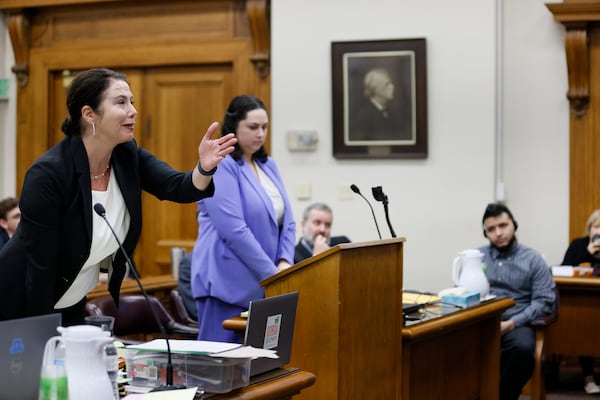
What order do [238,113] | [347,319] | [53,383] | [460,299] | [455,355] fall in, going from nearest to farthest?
1. [53,383]
2. [347,319]
3. [238,113]
4. [460,299]
5. [455,355]

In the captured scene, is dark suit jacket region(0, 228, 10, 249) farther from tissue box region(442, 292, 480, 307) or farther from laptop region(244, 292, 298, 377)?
laptop region(244, 292, 298, 377)

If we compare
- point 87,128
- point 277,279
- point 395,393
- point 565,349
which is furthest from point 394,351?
point 565,349

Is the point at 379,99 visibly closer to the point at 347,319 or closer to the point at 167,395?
the point at 347,319

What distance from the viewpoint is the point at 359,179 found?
20.9ft

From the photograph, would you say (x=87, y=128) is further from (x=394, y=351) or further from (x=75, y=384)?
(x=394, y=351)

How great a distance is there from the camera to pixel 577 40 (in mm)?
5988

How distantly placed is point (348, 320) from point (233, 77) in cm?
408

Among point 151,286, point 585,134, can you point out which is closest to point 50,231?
point 151,286

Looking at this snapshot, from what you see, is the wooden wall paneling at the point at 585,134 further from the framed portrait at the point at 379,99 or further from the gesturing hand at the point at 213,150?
the gesturing hand at the point at 213,150

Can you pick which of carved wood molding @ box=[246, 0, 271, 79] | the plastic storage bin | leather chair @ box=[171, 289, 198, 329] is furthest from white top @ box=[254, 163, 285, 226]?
carved wood molding @ box=[246, 0, 271, 79]

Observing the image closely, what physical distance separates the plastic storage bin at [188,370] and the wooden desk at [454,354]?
99 cm

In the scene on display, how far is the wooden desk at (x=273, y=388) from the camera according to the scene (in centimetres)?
224

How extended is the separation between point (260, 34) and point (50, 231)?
4.41 m

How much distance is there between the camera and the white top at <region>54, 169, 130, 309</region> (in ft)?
8.36
